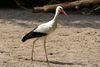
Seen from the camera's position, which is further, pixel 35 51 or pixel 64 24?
pixel 64 24

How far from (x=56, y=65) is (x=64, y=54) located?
0.92 metres

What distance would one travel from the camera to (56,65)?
728cm

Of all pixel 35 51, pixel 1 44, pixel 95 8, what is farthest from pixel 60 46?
pixel 95 8

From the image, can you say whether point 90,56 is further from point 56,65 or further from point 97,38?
point 97,38

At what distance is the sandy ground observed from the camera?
24.9ft

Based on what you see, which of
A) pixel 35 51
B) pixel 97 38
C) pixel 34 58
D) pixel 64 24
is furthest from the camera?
pixel 64 24

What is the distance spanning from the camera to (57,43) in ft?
30.5

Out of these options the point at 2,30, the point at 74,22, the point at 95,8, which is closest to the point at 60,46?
the point at 2,30

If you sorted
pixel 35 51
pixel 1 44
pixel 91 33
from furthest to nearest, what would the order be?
1. pixel 91 33
2. pixel 1 44
3. pixel 35 51

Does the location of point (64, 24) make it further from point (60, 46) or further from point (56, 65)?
point (56, 65)

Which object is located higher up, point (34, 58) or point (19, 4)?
point (19, 4)

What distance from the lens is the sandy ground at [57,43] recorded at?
298 inches

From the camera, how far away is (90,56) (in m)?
8.01

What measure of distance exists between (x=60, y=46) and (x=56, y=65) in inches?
66.5
